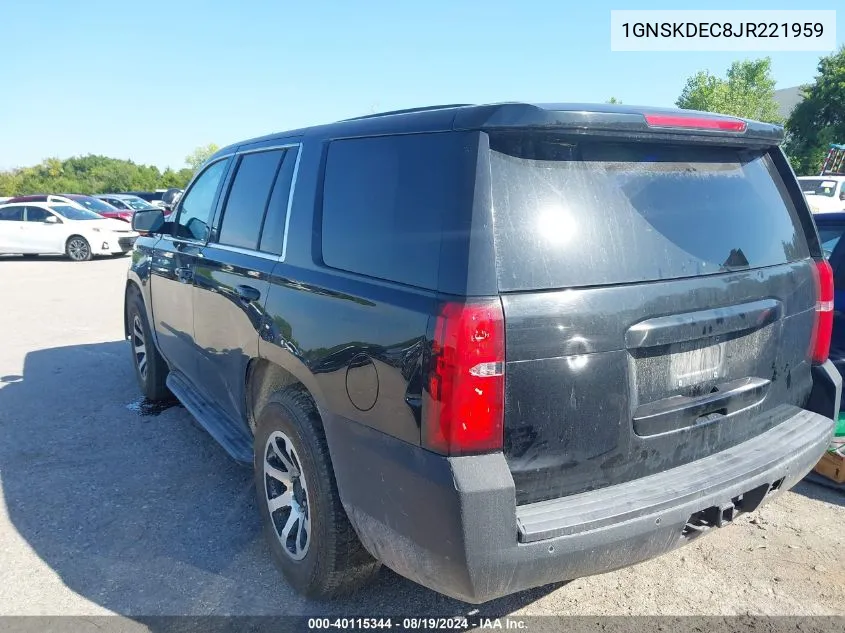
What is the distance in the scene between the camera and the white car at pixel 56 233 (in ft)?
56.5

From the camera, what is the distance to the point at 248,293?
3227 mm

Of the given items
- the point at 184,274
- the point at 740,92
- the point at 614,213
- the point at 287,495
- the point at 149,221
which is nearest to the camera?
the point at 614,213

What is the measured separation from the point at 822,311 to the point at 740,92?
207 ft

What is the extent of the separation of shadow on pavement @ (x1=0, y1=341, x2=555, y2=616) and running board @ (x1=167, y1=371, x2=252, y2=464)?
401 millimetres

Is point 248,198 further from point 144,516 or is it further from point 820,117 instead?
point 820,117

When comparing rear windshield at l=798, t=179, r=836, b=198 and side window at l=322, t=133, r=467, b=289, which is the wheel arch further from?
rear windshield at l=798, t=179, r=836, b=198

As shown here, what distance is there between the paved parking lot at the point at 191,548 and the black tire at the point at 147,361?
22 centimetres

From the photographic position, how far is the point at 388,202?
95.0 inches

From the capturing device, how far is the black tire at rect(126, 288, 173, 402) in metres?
5.30

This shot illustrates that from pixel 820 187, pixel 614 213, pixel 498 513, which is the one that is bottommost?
pixel 498 513

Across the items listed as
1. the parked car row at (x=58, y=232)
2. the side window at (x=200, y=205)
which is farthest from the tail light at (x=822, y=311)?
the parked car row at (x=58, y=232)

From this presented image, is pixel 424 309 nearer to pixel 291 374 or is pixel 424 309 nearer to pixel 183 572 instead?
pixel 291 374

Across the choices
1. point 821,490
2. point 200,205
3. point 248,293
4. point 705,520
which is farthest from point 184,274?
point 821,490

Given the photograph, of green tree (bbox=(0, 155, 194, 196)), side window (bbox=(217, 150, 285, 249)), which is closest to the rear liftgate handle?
side window (bbox=(217, 150, 285, 249))
